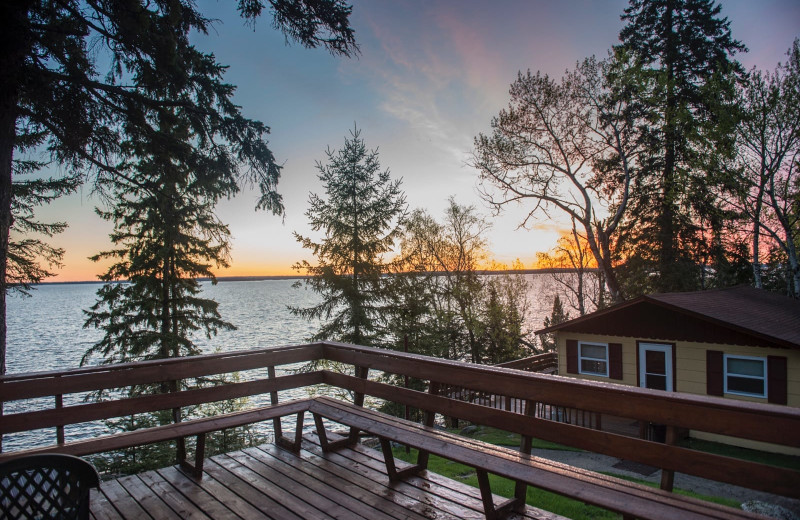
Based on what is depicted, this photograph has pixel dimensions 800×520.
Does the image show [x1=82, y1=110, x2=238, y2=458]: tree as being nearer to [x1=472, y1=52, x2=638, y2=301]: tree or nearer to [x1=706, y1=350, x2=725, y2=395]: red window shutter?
[x1=472, y1=52, x2=638, y2=301]: tree

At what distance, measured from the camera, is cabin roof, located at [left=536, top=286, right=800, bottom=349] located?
11.7 meters

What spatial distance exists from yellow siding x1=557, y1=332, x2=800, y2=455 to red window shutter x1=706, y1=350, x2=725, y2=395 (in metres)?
0.09

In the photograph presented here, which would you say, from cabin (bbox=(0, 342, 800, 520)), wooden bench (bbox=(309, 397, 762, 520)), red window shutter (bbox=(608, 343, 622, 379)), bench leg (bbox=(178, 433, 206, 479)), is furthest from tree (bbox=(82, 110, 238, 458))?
red window shutter (bbox=(608, 343, 622, 379))

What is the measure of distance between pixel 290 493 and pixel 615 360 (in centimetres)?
1334

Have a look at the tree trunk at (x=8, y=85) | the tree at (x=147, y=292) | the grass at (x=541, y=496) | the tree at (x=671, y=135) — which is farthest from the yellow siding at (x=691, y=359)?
the tree trunk at (x=8, y=85)

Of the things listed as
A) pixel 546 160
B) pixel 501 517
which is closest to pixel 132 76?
pixel 501 517

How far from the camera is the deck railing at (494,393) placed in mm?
1951

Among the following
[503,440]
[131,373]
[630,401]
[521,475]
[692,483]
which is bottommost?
[503,440]

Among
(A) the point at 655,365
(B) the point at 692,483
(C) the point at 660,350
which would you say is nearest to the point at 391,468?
(B) the point at 692,483

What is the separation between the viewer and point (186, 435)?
3.51 m

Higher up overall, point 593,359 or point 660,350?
point 660,350

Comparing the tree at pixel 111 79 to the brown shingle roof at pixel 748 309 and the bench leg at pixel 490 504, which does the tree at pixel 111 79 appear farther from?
the brown shingle roof at pixel 748 309

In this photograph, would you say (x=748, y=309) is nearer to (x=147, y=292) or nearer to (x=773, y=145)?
(x=773, y=145)

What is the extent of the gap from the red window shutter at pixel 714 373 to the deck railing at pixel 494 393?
39.8 ft
